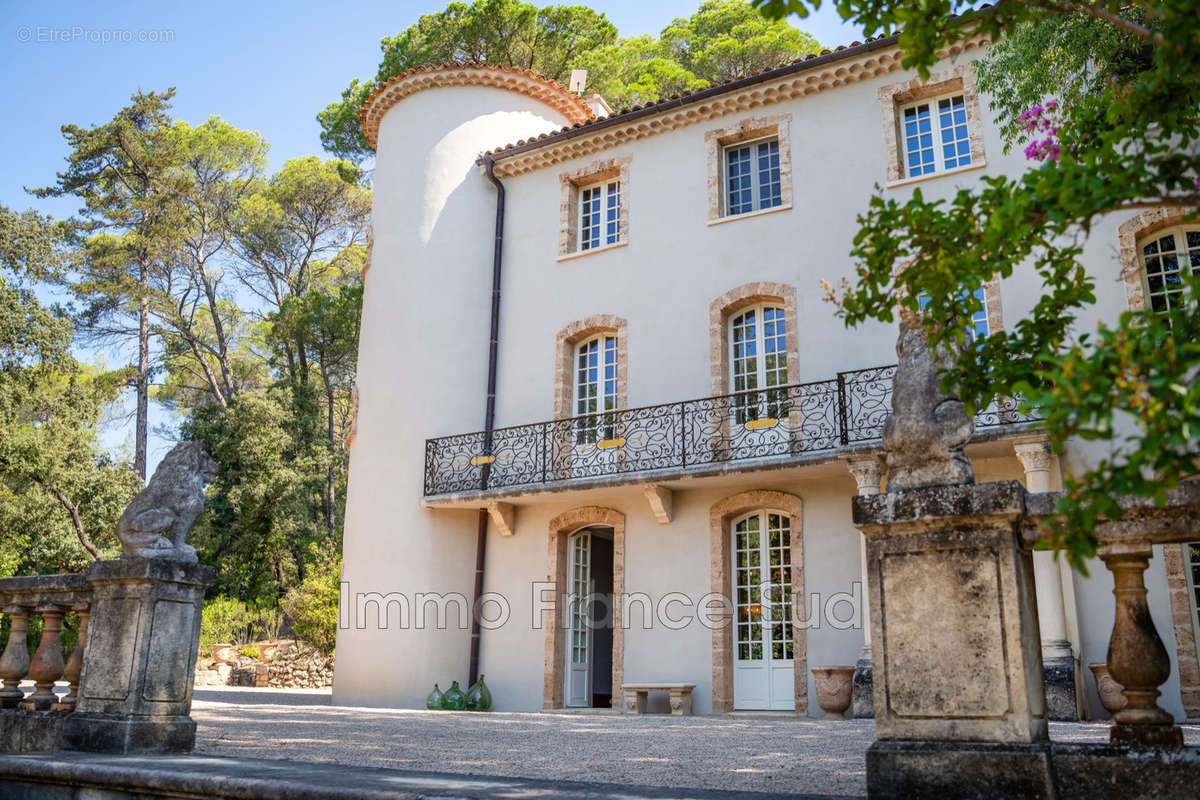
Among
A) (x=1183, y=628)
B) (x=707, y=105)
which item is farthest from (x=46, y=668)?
(x=707, y=105)

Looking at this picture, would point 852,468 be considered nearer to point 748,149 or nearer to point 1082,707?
point 1082,707

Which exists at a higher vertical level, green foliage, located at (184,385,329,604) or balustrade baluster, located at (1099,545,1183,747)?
green foliage, located at (184,385,329,604)

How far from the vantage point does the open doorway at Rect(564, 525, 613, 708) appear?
48.4 feet

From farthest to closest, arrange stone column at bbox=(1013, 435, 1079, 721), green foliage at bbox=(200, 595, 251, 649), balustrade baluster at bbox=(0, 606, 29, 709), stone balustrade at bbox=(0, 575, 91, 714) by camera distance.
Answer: green foliage at bbox=(200, 595, 251, 649)
stone column at bbox=(1013, 435, 1079, 721)
balustrade baluster at bbox=(0, 606, 29, 709)
stone balustrade at bbox=(0, 575, 91, 714)

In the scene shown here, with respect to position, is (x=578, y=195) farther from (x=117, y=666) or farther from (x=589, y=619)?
(x=117, y=666)

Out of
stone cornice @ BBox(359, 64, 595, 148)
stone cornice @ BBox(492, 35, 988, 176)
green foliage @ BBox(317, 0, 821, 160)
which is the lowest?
stone cornice @ BBox(492, 35, 988, 176)

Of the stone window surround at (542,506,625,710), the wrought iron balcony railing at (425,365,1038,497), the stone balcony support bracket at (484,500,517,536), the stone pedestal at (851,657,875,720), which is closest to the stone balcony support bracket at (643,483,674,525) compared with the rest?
the wrought iron balcony railing at (425,365,1038,497)

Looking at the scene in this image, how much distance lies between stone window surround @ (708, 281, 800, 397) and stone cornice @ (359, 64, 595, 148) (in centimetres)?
495

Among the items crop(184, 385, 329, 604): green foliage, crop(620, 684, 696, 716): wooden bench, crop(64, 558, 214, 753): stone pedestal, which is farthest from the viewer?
crop(184, 385, 329, 604): green foliage

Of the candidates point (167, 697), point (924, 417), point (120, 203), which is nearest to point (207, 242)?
point (120, 203)

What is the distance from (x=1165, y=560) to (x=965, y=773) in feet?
28.5

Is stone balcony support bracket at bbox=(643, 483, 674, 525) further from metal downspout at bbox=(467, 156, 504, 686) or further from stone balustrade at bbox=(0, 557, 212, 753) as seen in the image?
stone balustrade at bbox=(0, 557, 212, 753)

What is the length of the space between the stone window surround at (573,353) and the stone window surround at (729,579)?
95.4 inches

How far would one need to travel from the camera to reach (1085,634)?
36.0 ft
